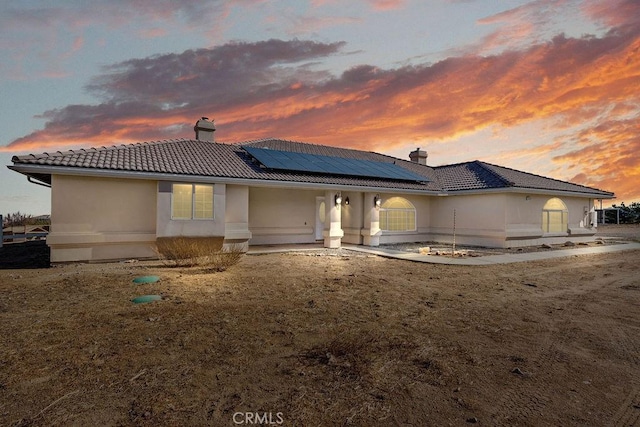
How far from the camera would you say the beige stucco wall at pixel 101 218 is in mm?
11406

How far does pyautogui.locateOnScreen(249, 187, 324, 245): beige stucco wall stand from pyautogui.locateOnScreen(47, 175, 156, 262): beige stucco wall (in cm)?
515

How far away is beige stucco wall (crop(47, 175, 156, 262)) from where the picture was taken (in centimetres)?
1141

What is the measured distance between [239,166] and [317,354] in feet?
40.4

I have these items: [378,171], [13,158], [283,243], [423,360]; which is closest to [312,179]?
[283,243]

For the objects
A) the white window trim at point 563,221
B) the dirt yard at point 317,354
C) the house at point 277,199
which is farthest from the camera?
the white window trim at point 563,221

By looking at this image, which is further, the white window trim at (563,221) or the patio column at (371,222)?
the white window trim at (563,221)

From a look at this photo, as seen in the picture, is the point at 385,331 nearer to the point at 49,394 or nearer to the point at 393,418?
the point at 393,418

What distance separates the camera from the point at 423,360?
427cm

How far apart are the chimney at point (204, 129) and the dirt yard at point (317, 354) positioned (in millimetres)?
12081

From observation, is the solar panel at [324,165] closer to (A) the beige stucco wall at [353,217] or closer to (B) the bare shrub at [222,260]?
(A) the beige stucco wall at [353,217]

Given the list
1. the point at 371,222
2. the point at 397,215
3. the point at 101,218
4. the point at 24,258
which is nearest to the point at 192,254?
the point at 101,218

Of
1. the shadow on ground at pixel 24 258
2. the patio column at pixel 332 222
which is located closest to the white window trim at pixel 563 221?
the patio column at pixel 332 222

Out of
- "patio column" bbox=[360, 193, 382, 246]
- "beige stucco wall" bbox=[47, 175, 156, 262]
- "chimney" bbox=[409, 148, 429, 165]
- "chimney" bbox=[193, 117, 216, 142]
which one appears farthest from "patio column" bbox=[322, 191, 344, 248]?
"chimney" bbox=[409, 148, 429, 165]

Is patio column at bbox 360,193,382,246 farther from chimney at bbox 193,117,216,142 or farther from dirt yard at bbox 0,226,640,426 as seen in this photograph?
chimney at bbox 193,117,216,142
